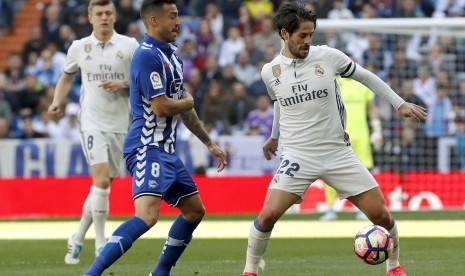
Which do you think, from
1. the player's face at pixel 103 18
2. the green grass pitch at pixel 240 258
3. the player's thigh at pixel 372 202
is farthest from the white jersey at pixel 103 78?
the player's thigh at pixel 372 202

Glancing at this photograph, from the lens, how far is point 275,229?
54.1 ft

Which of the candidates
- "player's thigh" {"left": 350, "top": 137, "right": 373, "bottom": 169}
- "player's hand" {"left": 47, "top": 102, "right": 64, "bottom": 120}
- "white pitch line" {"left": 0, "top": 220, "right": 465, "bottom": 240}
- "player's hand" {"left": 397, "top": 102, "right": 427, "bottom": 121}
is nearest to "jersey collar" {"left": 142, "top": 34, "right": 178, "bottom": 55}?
"player's hand" {"left": 397, "top": 102, "right": 427, "bottom": 121}

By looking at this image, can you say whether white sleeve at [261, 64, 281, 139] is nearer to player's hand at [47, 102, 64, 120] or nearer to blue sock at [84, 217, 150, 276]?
blue sock at [84, 217, 150, 276]

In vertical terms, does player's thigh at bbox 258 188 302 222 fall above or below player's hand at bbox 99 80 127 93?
below

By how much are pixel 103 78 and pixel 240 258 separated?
95.9 inches

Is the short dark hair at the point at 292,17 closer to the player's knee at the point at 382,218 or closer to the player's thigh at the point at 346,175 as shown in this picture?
the player's thigh at the point at 346,175

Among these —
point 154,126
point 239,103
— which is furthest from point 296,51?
point 239,103

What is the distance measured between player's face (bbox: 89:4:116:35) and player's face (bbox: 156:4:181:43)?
3.41m

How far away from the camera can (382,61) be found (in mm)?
23016

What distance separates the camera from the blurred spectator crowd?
21984 millimetres

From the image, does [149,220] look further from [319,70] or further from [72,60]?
[72,60]

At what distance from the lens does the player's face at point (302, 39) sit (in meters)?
9.60

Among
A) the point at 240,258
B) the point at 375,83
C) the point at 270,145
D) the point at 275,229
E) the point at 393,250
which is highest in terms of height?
the point at 375,83

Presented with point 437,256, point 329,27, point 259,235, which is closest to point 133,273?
point 259,235
